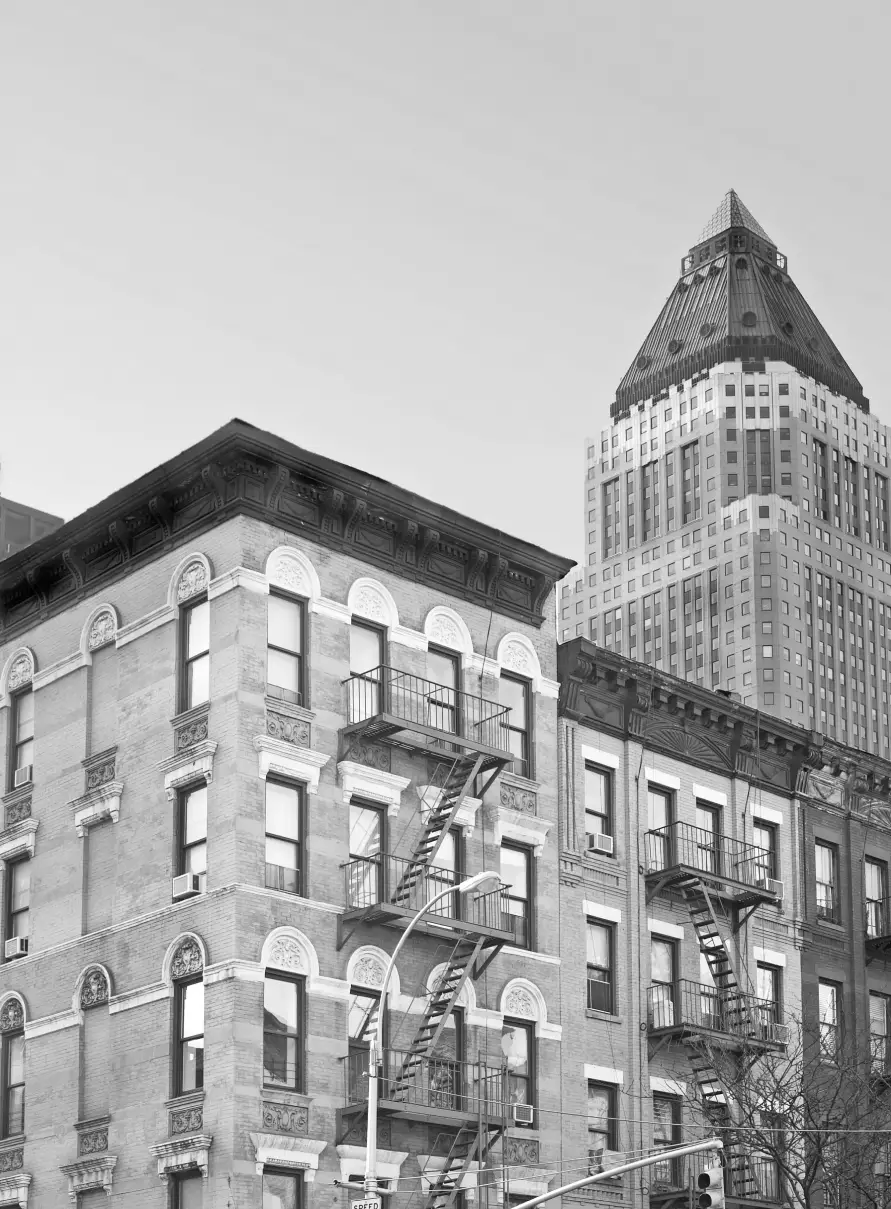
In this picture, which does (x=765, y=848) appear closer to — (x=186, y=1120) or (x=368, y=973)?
(x=368, y=973)

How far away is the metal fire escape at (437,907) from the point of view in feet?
146

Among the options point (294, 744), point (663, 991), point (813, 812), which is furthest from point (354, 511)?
point (813, 812)

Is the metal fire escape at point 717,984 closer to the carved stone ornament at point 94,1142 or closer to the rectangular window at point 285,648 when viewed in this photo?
the rectangular window at point 285,648

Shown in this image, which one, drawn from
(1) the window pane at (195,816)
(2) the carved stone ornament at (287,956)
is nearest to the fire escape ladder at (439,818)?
(2) the carved stone ornament at (287,956)

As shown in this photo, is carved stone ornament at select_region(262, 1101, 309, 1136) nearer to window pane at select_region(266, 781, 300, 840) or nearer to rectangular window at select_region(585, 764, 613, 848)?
window pane at select_region(266, 781, 300, 840)

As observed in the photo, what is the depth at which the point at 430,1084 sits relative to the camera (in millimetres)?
45094

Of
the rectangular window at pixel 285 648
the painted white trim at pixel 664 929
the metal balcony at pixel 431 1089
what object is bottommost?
the metal balcony at pixel 431 1089

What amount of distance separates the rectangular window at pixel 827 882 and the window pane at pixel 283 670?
18.8m

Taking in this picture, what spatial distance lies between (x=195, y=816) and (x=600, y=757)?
40.1 feet

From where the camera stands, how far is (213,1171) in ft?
136

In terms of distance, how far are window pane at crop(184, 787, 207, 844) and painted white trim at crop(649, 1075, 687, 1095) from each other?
44.8ft

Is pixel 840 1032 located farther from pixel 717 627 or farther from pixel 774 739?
pixel 717 627

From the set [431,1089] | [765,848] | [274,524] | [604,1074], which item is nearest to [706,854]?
[765,848]

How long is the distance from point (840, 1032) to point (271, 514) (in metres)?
22.2
